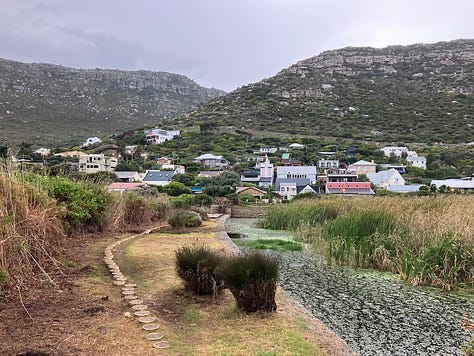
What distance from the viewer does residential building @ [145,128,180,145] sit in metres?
61.4

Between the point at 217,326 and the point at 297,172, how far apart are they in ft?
140

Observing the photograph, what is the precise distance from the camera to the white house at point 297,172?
148 feet

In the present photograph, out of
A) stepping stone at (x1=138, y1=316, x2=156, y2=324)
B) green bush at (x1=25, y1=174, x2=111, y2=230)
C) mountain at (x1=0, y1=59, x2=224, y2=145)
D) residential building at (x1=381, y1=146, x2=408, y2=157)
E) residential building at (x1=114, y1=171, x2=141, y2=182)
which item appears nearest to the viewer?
stepping stone at (x1=138, y1=316, x2=156, y2=324)

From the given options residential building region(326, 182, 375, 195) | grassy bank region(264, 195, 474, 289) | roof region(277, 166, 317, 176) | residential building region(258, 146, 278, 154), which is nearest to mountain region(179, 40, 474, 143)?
residential building region(258, 146, 278, 154)

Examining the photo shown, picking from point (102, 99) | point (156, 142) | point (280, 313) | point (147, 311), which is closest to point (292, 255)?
point (280, 313)

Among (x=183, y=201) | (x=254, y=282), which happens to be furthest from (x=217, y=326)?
(x=183, y=201)

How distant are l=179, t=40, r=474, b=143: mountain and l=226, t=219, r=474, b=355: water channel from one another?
52.7 metres

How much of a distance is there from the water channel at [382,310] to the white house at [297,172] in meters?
38.6

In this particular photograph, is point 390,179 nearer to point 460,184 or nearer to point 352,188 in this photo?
point 352,188

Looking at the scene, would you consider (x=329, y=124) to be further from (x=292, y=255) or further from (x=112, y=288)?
(x=112, y=288)

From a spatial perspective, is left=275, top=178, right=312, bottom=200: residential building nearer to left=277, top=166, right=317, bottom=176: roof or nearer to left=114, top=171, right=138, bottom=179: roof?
left=277, top=166, right=317, bottom=176: roof

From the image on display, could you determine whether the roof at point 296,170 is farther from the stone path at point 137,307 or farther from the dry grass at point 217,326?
the dry grass at point 217,326

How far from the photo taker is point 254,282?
156 inches

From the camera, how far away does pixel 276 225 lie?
15500 millimetres
